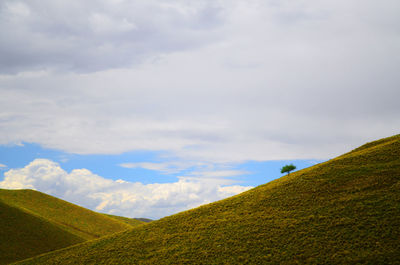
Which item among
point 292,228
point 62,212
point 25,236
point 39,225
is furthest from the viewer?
point 62,212

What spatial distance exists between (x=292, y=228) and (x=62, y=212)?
91903 millimetres

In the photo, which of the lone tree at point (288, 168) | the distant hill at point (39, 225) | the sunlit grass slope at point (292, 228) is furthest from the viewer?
the distant hill at point (39, 225)

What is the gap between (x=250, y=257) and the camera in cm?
3081

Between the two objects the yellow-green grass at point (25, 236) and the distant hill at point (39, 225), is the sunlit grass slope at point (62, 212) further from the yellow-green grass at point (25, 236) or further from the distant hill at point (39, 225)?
the yellow-green grass at point (25, 236)

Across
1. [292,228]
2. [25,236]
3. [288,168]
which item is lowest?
[292,228]

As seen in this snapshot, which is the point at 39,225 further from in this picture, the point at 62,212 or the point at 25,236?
the point at 62,212

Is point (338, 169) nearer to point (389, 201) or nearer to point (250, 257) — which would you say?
point (389, 201)

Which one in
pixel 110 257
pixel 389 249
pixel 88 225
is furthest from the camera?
pixel 88 225

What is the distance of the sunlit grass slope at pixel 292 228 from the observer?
29.0 meters

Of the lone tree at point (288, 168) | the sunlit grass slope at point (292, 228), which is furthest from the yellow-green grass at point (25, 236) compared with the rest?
the lone tree at point (288, 168)

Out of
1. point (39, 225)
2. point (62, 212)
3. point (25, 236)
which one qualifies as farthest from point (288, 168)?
point (62, 212)

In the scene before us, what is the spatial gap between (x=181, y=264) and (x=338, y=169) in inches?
1255

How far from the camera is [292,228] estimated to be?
3441 centimetres

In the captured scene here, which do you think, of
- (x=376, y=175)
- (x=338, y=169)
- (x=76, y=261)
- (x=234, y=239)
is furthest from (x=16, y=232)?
(x=376, y=175)
